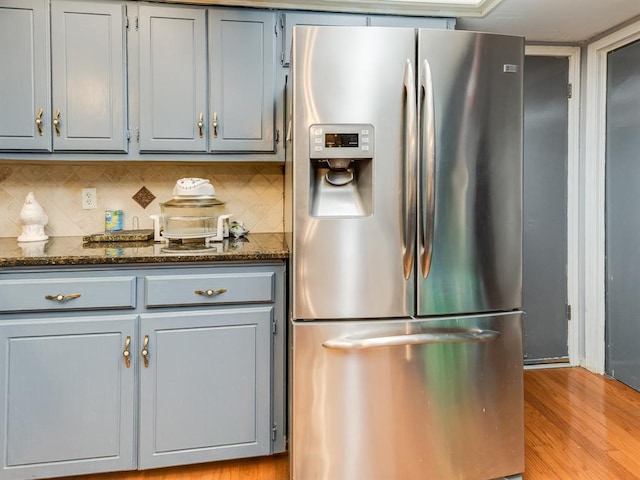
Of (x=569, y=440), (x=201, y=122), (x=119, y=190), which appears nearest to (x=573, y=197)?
(x=569, y=440)

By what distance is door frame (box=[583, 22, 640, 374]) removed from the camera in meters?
2.49

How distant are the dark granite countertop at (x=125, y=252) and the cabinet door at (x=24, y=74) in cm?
48

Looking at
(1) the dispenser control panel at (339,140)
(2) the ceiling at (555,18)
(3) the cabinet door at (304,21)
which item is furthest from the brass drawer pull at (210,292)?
(2) the ceiling at (555,18)

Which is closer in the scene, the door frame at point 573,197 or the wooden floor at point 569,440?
the wooden floor at point 569,440

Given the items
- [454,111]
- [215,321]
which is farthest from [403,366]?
[454,111]

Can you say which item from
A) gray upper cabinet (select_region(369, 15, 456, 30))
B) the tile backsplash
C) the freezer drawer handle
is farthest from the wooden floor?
gray upper cabinet (select_region(369, 15, 456, 30))

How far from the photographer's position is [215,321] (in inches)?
64.4

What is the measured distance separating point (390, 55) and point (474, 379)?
47.1 inches

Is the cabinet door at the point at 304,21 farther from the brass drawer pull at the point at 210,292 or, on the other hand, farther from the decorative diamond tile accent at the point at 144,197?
the brass drawer pull at the point at 210,292

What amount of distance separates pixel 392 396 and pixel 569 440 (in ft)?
3.46

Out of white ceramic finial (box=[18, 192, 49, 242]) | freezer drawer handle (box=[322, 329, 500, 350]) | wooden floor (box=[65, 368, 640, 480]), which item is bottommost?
wooden floor (box=[65, 368, 640, 480])

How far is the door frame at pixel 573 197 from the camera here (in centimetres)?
258

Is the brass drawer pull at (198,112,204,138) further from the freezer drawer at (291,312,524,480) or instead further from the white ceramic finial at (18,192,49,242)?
the freezer drawer at (291,312,524,480)

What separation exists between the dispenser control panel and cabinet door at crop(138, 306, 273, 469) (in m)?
0.70
